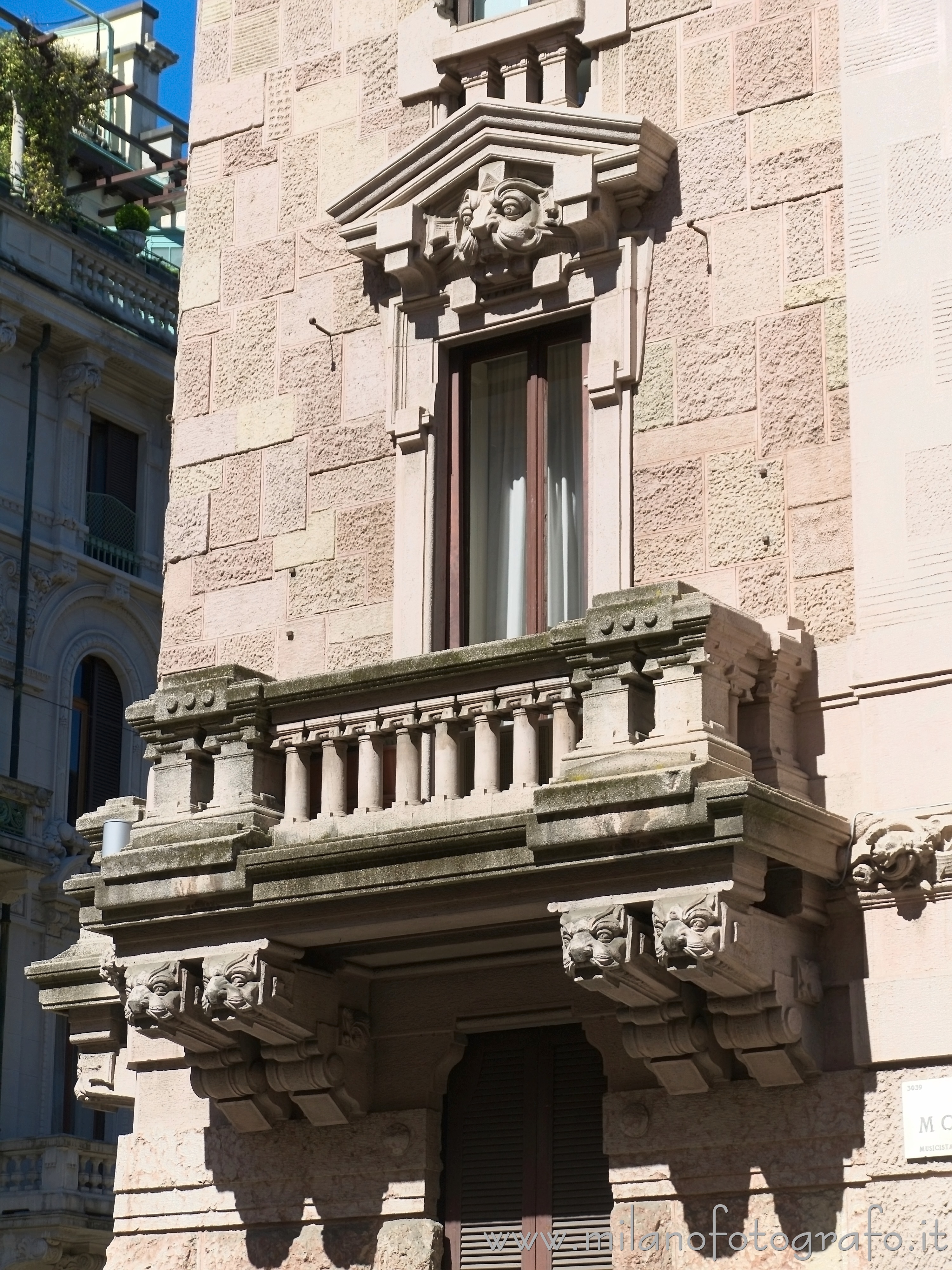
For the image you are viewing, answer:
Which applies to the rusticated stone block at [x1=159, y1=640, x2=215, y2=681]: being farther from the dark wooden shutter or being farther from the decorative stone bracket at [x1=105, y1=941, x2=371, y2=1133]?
the dark wooden shutter

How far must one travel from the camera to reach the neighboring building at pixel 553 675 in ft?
39.3

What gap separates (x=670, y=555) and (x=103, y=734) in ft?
68.5

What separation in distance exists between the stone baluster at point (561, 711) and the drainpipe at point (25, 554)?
63.6ft

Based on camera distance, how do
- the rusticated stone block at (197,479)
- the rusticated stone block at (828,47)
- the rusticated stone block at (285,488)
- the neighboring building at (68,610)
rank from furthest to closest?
the neighboring building at (68,610) → the rusticated stone block at (197,479) → the rusticated stone block at (285,488) → the rusticated stone block at (828,47)

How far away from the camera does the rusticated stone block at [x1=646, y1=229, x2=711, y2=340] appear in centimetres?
1379

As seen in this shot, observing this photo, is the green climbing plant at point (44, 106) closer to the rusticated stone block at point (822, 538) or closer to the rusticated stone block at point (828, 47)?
the rusticated stone block at point (828, 47)

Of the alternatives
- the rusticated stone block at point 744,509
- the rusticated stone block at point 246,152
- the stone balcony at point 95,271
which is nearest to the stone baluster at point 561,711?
the rusticated stone block at point 744,509

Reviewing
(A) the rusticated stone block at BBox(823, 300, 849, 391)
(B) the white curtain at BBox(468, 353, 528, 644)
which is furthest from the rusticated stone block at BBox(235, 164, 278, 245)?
(A) the rusticated stone block at BBox(823, 300, 849, 391)

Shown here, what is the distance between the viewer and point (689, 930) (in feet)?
37.6

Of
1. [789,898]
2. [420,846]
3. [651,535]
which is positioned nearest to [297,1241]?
[420,846]

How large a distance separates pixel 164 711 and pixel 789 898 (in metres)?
3.83

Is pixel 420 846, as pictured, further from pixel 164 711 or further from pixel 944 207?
pixel 944 207

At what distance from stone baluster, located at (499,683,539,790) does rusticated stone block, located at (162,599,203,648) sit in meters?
3.27

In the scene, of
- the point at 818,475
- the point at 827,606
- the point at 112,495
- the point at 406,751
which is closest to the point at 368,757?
the point at 406,751
